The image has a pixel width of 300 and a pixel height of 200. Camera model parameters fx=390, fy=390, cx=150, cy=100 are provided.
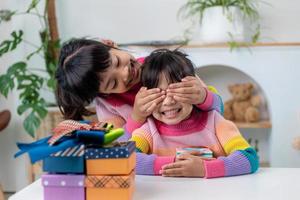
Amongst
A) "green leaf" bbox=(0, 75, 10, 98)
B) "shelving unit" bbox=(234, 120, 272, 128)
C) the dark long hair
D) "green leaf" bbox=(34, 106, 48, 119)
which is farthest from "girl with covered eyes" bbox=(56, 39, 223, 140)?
"shelving unit" bbox=(234, 120, 272, 128)

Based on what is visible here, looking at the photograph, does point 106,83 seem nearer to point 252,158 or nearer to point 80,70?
point 80,70

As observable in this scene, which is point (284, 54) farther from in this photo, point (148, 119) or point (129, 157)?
point (129, 157)

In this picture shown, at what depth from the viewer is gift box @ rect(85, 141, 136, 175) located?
Result: 0.53 meters

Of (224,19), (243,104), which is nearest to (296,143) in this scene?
(243,104)

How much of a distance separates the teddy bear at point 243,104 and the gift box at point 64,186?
1.78 meters

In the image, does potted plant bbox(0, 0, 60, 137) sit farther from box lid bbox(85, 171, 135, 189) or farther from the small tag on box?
box lid bbox(85, 171, 135, 189)

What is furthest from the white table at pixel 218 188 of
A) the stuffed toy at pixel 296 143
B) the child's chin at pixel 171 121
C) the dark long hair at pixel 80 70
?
the stuffed toy at pixel 296 143

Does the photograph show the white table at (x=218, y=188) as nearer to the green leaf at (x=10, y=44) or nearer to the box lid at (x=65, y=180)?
the box lid at (x=65, y=180)

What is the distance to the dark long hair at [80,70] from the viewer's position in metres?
0.84

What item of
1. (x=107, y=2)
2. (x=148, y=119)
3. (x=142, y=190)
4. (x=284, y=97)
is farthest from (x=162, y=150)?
(x=107, y=2)

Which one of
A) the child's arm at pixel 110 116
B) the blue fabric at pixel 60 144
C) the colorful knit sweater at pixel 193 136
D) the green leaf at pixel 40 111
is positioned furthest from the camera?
the green leaf at pixel 40 111

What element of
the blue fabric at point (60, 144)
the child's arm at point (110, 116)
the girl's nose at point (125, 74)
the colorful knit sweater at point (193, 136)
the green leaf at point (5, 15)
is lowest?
the child's arm at point (110, 116)

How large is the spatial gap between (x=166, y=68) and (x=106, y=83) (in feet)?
0.50

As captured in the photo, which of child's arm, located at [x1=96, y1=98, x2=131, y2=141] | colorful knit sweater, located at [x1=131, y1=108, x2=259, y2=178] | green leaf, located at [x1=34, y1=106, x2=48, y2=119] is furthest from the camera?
green leaf, located at [x1=34, y1=106, x2=48, y2=119]
